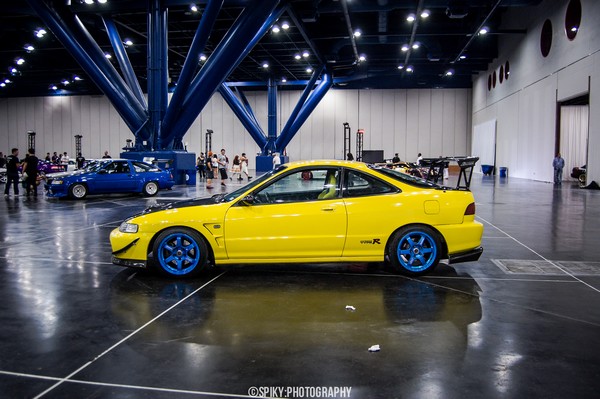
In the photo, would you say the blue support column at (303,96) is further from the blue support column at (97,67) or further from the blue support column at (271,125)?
the blue support column at (97,67)

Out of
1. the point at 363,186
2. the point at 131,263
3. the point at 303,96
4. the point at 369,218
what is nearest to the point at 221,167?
the point at 303,96

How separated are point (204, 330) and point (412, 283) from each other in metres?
2.57

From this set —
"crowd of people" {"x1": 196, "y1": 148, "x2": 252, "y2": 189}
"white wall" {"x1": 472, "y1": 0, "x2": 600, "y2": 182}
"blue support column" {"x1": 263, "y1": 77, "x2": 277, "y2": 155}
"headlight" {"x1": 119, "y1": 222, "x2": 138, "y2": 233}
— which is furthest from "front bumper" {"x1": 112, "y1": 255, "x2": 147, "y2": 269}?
"blue support column" {"x1": 263, "y1": 77, "x2": 277, "y2": 155}

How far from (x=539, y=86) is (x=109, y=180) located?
73.4 feet

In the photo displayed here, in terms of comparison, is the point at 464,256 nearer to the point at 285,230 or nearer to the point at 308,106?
the point at 285,230

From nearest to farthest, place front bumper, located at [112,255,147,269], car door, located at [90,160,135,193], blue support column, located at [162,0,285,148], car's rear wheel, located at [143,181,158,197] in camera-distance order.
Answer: front bumper, located at [112,255,147,269] < car door, located at [90,160,135,193] < blue support column, located at [162,0,285,148] < car's rear wheel, located at [143,181,158,197]

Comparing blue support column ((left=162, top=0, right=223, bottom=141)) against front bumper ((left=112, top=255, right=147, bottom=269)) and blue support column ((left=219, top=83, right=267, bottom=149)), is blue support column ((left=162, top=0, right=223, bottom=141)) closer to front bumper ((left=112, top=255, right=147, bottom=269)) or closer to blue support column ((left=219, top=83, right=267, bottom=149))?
front bumper ((left=112, top=255, right=147, bottom=269))

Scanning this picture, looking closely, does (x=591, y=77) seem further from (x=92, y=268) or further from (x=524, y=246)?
(x=92, y=268)

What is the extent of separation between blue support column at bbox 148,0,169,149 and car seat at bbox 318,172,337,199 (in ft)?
54.8

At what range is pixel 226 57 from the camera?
1903 cm

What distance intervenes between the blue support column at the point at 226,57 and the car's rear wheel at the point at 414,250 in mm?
14305

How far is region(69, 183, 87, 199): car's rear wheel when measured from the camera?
672 inches

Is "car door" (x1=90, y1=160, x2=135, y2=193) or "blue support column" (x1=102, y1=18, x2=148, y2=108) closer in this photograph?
"car door" (x1=90, y1=160, x2=135, y2=193)

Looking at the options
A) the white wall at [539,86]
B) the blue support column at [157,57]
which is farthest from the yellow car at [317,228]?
the white wall at [539,86]
